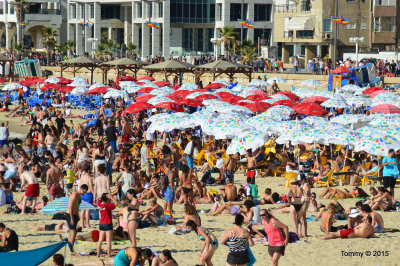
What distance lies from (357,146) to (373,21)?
44803mm

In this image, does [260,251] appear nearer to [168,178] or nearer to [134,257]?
[134,257]

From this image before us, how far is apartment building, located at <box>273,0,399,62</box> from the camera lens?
5922 cm

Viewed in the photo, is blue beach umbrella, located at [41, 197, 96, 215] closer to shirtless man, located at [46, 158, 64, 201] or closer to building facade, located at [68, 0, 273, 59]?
shirtless man, located at [46, 158, 64, 201]

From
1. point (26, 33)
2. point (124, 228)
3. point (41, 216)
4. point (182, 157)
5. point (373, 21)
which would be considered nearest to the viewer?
point (124, 228)

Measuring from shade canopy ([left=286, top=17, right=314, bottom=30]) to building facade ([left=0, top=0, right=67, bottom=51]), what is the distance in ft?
105

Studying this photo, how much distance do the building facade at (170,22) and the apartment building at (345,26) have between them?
7960mm

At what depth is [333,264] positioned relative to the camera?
11992mm

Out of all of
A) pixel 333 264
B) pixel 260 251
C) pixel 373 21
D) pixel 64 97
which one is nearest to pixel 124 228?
pixel 260 251

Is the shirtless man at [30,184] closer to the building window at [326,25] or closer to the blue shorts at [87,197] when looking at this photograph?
the blue shorts at [87,197]

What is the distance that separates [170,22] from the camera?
230 ft

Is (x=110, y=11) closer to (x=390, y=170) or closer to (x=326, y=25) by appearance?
(x=326, y=25)

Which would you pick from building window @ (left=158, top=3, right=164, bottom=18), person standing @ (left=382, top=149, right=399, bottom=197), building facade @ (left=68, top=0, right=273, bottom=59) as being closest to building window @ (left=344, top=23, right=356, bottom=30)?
building facade @ (left=68, top=0, right=273, bottom=59)

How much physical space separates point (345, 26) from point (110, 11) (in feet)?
90.1

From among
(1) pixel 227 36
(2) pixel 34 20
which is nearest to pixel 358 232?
(1) pixel 227 36
